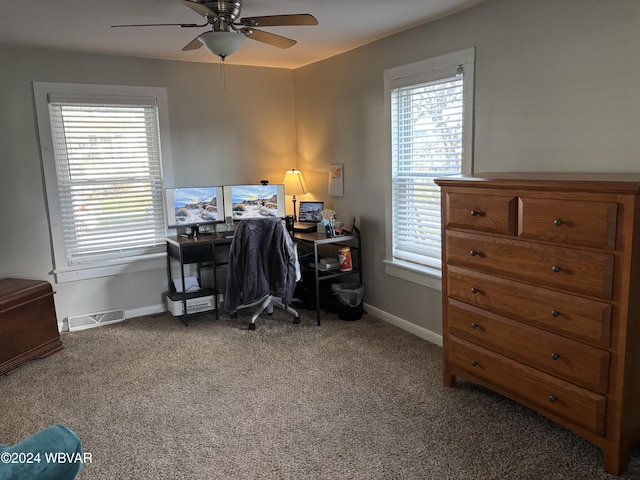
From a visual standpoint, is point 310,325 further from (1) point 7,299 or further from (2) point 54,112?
(2) point 54,112

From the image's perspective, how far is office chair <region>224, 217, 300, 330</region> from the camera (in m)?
4.01

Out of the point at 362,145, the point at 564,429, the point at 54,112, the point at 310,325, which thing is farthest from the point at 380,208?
the point at 54,112

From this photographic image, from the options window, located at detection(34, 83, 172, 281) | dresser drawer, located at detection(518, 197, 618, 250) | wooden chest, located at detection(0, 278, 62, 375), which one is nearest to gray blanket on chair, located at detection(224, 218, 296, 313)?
window, located at detection(34, 83, 172, 281)

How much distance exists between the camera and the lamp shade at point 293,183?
16.5 ft

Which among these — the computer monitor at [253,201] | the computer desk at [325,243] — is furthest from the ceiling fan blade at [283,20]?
the computer monitor at [253,201]

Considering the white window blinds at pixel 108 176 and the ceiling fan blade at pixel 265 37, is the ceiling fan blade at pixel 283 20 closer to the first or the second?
the ceiling fan blade at pixel 265 37

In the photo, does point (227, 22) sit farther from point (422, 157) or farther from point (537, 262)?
point (537, 262)

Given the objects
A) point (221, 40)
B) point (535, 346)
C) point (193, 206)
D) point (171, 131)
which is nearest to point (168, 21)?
point (221, 40)

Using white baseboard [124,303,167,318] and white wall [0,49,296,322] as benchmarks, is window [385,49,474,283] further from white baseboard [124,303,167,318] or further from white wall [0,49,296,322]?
white baseboard [124,303,167,318]

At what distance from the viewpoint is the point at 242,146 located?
4.93m

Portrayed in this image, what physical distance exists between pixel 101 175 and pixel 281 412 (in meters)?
2.74

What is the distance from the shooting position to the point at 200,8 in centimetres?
242

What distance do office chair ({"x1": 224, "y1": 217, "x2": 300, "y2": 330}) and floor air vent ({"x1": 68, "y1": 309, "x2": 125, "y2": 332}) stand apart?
1129mm

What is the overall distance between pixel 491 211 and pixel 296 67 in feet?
10.4
